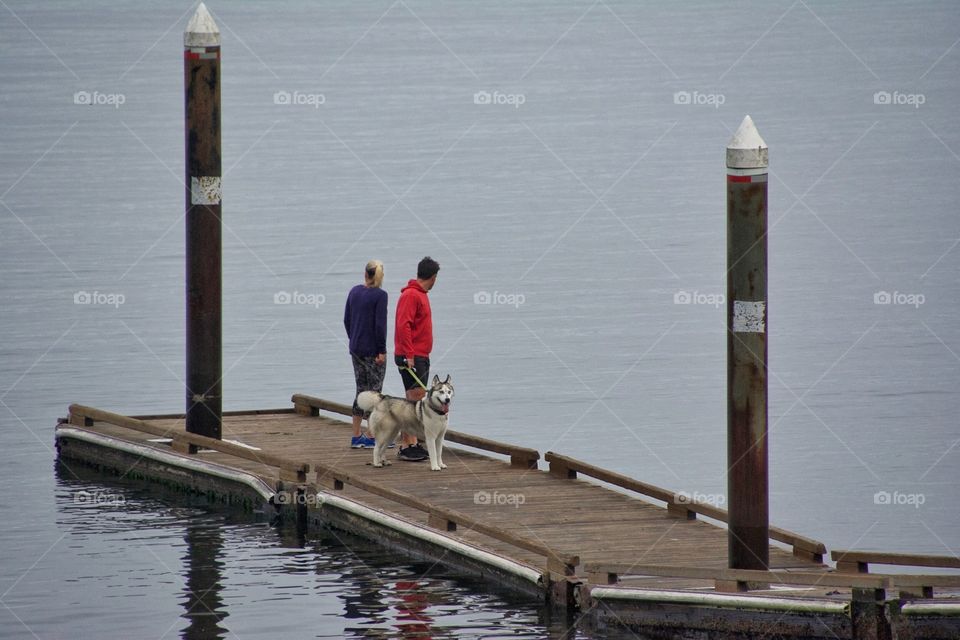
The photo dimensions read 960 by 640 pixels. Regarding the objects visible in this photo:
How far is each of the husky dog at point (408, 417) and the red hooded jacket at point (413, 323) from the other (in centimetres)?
44

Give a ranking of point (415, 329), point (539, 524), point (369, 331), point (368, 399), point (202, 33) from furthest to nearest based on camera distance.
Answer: point (202, 33), point (369, 331), point (415, 329), point (368, 399), point (539, 524)

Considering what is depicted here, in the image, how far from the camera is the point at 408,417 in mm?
19094

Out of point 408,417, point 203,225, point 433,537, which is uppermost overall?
point 203,225

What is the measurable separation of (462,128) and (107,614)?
44.8 m

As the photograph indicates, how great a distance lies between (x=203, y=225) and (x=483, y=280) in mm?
16277

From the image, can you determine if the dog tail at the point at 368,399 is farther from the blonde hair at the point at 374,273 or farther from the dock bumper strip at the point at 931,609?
the dock bumper strip at the point at 931,609

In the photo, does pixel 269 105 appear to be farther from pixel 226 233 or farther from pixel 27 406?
pixel 27 406

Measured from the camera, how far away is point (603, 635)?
600 inches

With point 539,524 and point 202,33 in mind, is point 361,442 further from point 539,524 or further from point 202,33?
point 202,33

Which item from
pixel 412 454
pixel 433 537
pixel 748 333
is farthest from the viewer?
pixel 412 454

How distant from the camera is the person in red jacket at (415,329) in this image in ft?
62.3

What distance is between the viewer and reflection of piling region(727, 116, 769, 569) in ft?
49.2

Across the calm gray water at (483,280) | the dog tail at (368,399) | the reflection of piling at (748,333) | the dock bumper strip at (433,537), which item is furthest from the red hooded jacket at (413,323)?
the reflection of piling at (748,333)

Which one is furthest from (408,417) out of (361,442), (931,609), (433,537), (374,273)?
(931,609)
